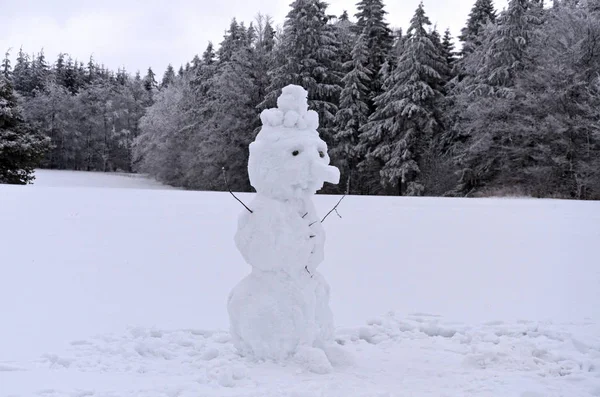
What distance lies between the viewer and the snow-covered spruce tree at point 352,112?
26.7 m

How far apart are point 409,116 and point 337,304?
68.6 ft

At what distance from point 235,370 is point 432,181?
78.1 ft

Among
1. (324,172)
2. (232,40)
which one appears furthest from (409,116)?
(324,172)

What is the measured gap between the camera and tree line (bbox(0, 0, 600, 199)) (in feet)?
68.3

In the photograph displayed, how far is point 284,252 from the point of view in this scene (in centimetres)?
387

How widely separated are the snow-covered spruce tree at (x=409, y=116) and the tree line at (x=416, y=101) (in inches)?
2.9

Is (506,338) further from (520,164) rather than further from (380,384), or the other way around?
(520,164)

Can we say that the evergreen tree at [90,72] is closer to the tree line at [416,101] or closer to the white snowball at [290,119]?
the tree line at [416,101]

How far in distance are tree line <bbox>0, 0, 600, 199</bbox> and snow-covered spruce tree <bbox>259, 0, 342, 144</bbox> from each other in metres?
0.08

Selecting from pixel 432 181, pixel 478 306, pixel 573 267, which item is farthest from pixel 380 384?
pixel 432 181

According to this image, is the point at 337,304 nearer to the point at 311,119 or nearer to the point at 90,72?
the point at 311,119

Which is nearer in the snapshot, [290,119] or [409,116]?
[290,119]

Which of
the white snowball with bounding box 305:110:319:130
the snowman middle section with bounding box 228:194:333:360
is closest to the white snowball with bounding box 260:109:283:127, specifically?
the white snowball with bounding box 305:110:319:130

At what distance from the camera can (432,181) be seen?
26.2m
